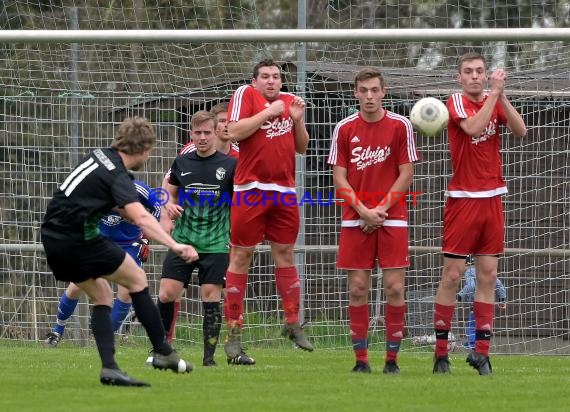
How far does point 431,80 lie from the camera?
503 inches

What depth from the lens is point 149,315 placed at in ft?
26.2

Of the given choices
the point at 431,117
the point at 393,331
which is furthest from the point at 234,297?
the point at 431,117

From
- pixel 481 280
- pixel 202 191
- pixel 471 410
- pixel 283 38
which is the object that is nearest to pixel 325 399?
pixel 471 410

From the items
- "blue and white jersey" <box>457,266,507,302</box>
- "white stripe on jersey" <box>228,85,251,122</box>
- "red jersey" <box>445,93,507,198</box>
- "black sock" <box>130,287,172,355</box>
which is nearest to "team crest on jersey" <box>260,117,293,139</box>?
"white stripe on jersey" <box>228,85,251,122</box>

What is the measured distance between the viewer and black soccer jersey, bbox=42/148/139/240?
7.73m

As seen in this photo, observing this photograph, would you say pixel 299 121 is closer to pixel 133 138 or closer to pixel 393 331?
pixel 393 331

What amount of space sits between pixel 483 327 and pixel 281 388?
6.91 feet

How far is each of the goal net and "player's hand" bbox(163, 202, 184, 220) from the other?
298 centimetres

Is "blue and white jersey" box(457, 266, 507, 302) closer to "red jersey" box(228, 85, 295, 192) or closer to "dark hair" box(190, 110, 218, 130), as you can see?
"red jersey" box(228, 85, 295, 192)

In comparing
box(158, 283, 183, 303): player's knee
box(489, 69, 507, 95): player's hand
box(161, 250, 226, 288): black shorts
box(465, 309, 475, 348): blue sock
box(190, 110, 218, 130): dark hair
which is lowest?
box(465, 309, 475, 348): blue sock

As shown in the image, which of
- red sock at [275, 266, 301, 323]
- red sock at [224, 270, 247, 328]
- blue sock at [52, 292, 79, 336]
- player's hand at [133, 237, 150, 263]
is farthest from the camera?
blue sock at [52, 292, 79, 336]

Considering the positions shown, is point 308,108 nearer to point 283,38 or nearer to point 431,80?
point 431,80

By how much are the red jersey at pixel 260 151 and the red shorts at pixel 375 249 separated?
1013 millimetres

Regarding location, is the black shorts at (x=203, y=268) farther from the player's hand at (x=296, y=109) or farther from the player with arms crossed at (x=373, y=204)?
the player's hand at (x=296, y=109)
